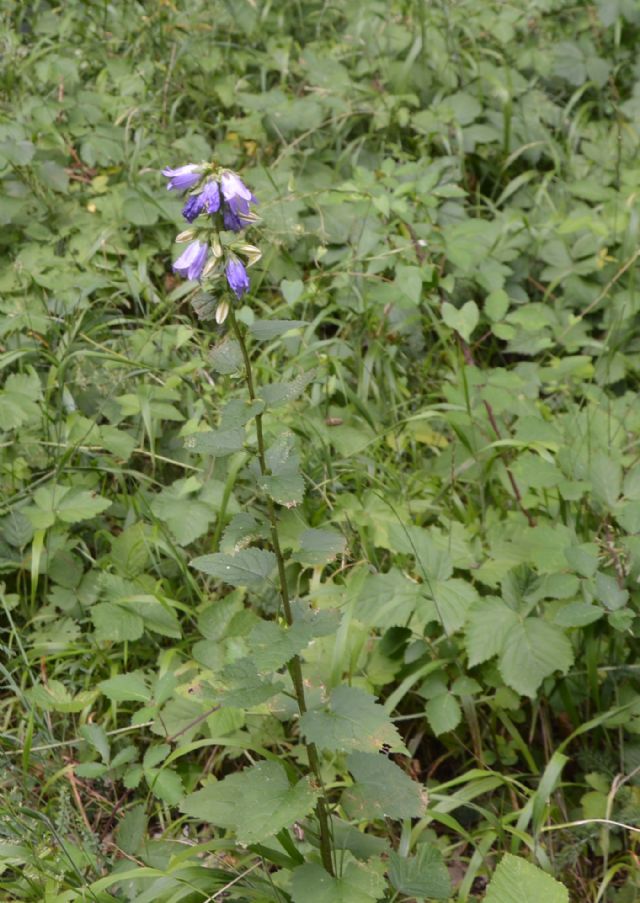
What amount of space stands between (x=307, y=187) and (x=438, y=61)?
94 cm

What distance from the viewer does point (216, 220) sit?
1.41 metres

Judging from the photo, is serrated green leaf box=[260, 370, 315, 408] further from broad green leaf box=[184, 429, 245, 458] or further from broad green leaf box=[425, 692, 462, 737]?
broad green leaf box=[425, 692, 462, 737]

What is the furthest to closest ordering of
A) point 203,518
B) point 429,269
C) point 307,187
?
1. point 307,187
2. point 429,269
3. point 203,518

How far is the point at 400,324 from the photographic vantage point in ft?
10.2

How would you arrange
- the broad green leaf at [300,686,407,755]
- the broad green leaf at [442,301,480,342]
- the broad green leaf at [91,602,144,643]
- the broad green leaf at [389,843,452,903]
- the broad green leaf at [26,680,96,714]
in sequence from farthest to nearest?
1. the broad green leaf at [442,301,480,342]
2. the broad green leaf at [91,602,144,643]
3. the broad green leaf at [26,680,96,714]
4. the broad green leaf at [389,843,452,903]
5. the broad green leaf at [300,686,407,755]

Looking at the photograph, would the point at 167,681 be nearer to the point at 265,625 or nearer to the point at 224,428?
the point at 265,625

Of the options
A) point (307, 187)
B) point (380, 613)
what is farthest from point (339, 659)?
point (307, 187)

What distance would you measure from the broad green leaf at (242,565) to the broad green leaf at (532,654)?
72 centimetres

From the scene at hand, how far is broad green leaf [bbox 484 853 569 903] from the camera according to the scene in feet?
5.03

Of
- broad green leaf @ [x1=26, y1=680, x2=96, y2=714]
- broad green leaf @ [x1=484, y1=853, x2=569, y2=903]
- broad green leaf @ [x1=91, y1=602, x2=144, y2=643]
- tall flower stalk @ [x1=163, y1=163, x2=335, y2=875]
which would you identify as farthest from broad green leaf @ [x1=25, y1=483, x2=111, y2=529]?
broad green leaf @ [x1=484, y1=853, x2=569, y2=903]

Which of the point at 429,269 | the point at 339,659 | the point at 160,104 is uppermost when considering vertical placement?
the point at 160,104

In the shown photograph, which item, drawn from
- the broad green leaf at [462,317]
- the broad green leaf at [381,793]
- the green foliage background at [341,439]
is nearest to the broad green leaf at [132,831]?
the green foliage background at [341,439]

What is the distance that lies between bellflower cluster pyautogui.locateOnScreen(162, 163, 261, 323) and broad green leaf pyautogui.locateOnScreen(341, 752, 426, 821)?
0.83m

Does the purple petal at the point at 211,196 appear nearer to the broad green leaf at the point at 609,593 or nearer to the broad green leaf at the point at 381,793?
the broad green leaf at the point at 381,793
